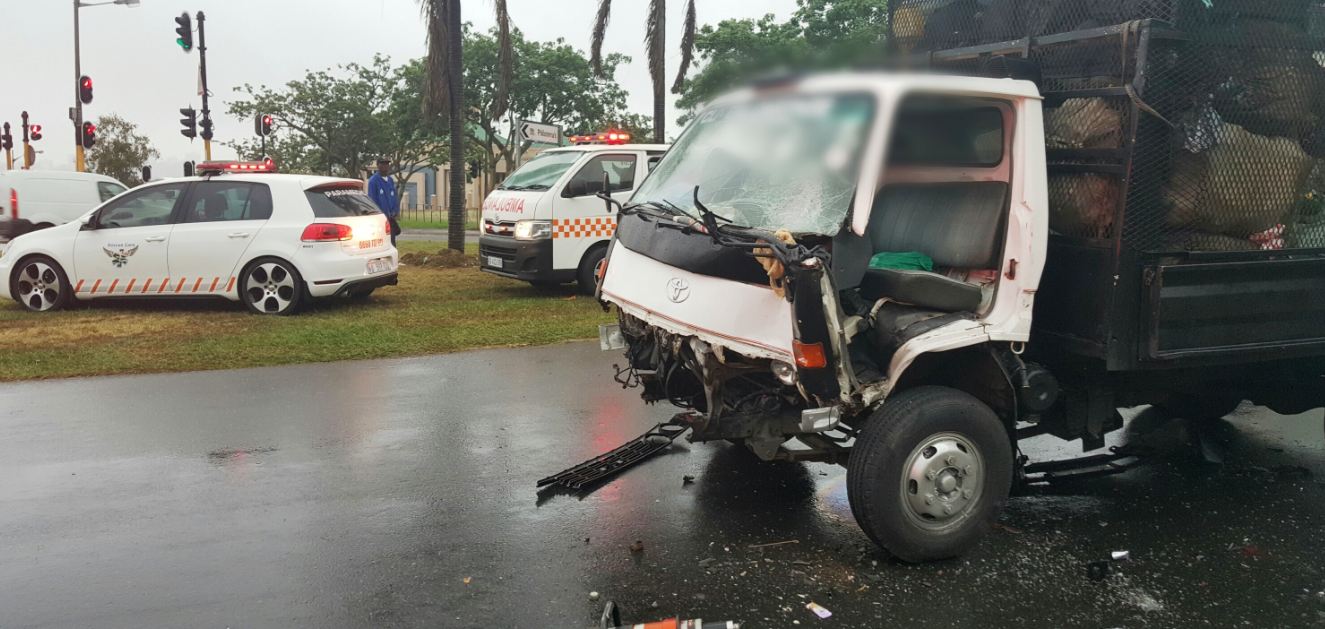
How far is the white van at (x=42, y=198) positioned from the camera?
19.1 m

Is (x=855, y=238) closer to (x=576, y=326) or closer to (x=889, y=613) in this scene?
(x=889, y=613)

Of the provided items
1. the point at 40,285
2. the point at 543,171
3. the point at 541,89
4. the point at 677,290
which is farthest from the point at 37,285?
the point at 541,89

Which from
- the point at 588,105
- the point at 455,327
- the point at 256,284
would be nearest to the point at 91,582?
the point at 455,327

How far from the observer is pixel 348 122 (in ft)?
144

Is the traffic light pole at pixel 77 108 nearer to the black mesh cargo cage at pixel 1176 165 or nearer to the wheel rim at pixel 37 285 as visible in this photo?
the wheel rim at pixel 37 285

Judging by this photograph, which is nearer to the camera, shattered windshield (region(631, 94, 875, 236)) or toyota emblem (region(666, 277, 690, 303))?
shattered windshield (region(631, 94, 875, 236))

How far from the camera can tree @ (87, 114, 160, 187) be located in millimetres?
41375

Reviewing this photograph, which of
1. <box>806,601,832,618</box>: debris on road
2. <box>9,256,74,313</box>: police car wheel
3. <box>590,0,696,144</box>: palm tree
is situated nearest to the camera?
<box>806,601,832,618</box>: debris on road

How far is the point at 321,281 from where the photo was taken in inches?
439

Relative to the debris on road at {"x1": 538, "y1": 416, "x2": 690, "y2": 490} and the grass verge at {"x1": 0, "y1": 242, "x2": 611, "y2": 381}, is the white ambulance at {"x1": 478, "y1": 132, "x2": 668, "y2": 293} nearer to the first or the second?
the grass verge at {"x1": 0, "y1": 242, "x2": 611, "y2": 381}

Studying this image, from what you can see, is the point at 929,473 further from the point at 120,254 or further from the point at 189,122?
the point at 189,122

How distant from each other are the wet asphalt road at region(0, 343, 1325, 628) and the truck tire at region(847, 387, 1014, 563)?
0.53 feet

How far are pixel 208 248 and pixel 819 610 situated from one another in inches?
367

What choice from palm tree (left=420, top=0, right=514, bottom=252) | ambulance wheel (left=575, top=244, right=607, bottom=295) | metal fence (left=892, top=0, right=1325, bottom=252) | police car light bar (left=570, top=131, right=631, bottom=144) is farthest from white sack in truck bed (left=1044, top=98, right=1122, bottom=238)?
palm tree (left=420, top=0, right=514, bottom=252)
